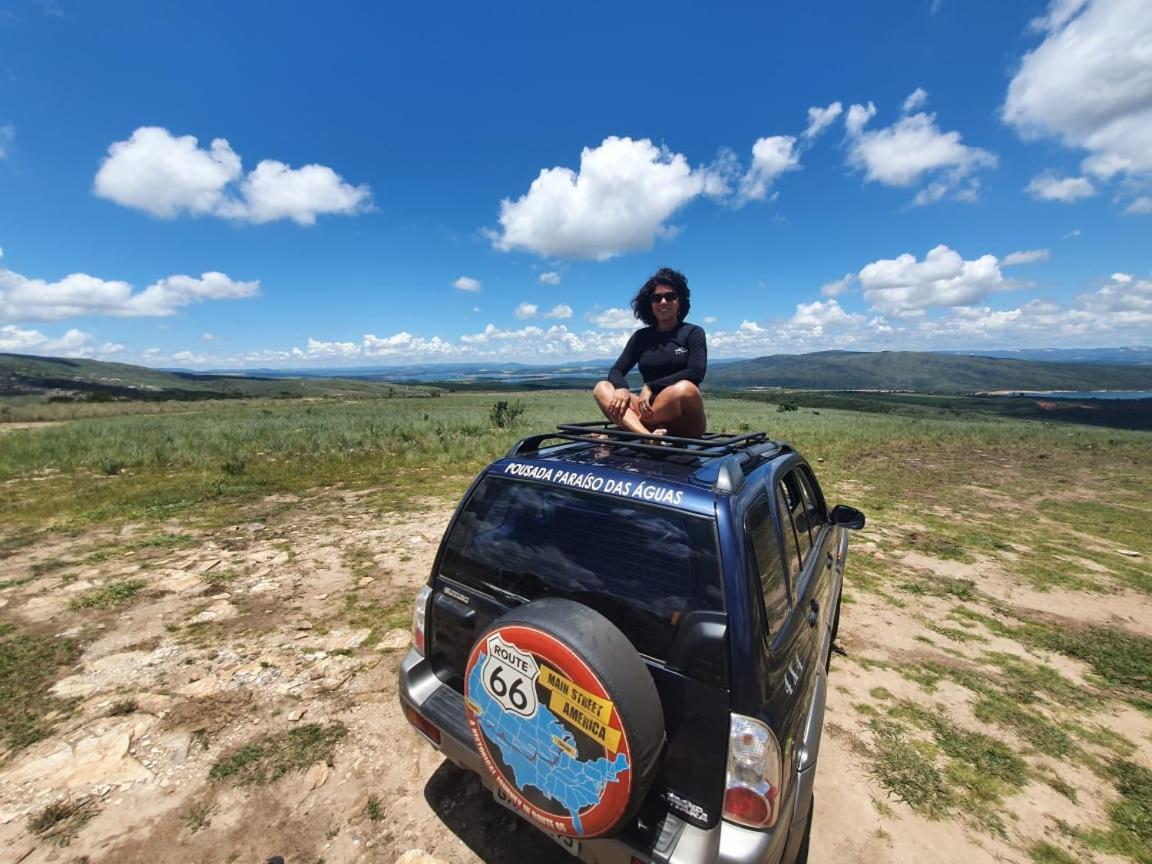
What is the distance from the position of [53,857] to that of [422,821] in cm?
173

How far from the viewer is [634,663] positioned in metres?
1.86

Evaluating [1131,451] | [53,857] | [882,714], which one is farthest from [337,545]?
[1131,451]

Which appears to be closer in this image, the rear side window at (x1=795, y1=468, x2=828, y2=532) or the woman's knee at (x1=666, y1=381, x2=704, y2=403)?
the rear side window at (x1=795, y1=468, x2=828, y2=532)

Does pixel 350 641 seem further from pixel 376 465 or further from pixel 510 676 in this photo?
pixel 376 465

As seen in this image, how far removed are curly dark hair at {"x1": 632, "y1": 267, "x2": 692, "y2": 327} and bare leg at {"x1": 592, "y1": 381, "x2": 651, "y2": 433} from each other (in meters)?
0.92

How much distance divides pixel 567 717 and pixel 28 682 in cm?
462

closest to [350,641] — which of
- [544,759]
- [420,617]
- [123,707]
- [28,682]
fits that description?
[123,707]

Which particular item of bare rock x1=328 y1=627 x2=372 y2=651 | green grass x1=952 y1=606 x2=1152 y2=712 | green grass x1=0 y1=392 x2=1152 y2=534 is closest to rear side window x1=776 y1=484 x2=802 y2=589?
green grass x1=952 y1=606 x2=1152 y2=712

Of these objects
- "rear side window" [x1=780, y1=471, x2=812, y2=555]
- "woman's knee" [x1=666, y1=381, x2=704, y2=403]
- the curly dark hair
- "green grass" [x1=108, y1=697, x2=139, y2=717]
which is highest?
the curly dark hair

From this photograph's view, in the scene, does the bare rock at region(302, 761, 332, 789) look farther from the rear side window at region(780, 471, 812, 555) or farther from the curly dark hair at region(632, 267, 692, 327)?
the curly dark hair at region(632, 267, 692, 327)

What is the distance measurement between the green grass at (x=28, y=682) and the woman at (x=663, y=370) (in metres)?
4.55

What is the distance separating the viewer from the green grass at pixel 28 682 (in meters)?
3.12

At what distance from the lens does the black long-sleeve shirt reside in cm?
453

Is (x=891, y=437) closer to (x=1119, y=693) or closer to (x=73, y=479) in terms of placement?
(x=1119, y=693)
